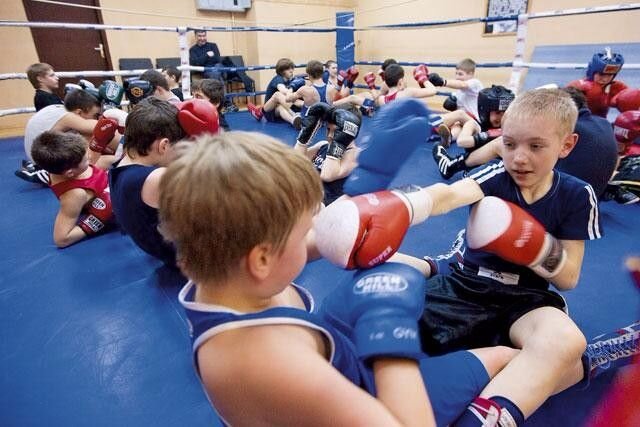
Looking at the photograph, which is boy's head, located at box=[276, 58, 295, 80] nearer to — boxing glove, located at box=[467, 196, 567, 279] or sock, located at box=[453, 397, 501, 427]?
boxing glove, located at box=[467, 196, 567, 279]

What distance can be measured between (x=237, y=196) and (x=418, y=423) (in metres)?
0.37

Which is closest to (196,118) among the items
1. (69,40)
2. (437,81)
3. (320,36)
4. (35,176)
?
(35,176)

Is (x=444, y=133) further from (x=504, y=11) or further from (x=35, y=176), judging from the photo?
(x=504, y=11)

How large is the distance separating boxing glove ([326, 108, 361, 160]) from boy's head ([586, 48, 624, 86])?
1.76 m

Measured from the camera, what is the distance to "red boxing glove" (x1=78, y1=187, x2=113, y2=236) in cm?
194

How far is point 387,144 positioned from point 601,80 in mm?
2521

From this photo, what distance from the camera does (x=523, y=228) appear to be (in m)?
0.87

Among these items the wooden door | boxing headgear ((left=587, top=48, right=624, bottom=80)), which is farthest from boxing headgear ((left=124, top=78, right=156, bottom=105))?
the wooden door

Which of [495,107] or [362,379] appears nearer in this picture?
[362,379]

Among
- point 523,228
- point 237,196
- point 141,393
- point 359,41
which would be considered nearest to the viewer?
point 237,196

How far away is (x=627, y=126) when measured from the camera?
226cm

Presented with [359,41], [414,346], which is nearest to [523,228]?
[414,346]

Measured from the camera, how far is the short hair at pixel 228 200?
0.48 metres

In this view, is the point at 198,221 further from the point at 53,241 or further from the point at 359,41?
the point at 359,41
